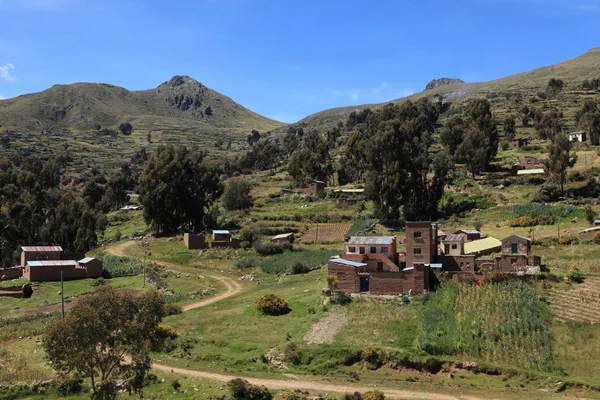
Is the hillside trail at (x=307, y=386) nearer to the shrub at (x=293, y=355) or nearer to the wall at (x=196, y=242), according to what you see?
the shrub at (x=293, y=355)

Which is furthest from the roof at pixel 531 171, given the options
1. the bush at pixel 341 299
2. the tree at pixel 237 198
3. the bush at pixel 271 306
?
the bush at pixel 271 306

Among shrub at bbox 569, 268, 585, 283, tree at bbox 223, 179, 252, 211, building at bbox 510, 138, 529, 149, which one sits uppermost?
building at bbox 510, 138, 529, 149

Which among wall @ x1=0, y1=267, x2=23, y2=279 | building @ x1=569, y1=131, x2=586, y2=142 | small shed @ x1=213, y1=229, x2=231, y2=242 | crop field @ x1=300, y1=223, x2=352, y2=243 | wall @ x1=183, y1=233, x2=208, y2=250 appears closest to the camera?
wall @ x1=0, y1=267, x2=23, y2=279

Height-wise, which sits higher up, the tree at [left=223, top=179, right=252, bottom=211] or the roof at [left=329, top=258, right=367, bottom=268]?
the tree at [left=223, top=179, right=252, bottom=211]

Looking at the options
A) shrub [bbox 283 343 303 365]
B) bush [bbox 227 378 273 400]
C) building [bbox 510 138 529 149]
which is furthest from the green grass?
building [bbox 510 138 529 149]

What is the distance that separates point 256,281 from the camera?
158ft

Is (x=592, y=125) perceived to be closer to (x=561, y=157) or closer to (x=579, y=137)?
(x=579, y=137)

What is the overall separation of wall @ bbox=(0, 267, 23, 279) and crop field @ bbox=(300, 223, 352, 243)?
89.6 feet

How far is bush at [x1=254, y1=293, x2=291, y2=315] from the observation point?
3591 cm

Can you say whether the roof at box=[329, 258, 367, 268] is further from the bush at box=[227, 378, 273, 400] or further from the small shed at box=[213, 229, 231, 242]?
the small shed at box=[213, 229, 231, 242]

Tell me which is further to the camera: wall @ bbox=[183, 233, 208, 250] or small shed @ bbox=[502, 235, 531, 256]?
wall @ bbox=[183, 233, 208, 250]

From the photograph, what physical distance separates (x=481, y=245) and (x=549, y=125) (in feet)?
198

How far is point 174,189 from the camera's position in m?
70.0

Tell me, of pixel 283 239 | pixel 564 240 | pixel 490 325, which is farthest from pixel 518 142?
pixel 490 325
